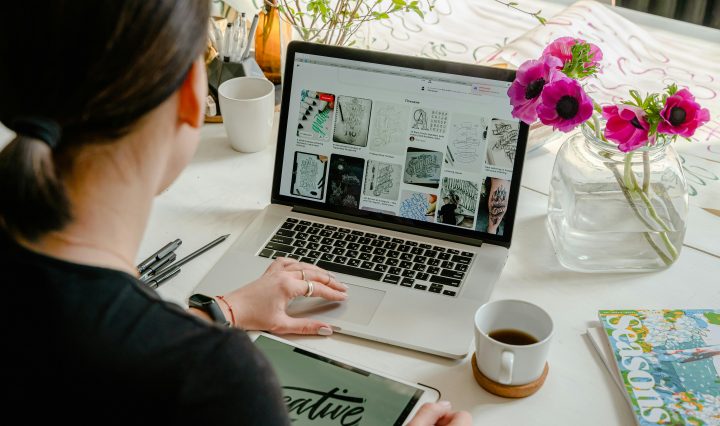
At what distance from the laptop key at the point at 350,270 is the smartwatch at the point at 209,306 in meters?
0.19

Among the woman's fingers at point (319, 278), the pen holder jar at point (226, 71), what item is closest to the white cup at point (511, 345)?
the woman's fingers at point (319, 278)

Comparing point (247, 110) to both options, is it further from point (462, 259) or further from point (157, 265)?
point (462, 259)

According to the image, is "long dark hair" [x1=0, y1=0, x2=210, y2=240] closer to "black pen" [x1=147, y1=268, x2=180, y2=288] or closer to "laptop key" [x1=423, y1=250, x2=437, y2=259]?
"black pen" [x1=147, y1=268, x2=180, y2=288]

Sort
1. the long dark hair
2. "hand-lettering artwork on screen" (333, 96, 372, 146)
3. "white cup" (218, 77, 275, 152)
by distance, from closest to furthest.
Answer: the long dark hair, "hand-lettering artwork on screen" (333, 96, 372, 146), "white cup" (218, 77, 275, 152)

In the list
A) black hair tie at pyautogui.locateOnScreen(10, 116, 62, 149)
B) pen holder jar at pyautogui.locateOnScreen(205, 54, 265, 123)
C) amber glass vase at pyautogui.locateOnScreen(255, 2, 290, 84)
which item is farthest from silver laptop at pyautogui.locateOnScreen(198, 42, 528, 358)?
black hair tie at pyautogui.locateOnScreen(10, 116, 62, 149)

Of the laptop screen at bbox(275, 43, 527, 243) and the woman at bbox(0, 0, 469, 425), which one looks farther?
the laptop screen at bbox(275, 43, 527, 243)

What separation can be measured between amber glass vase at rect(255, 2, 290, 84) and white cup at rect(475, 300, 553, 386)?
0.82m

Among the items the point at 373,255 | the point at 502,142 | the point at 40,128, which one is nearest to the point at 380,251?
the point at 373,255

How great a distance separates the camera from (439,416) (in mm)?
871

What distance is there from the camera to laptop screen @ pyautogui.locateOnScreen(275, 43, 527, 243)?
1150 millimetres

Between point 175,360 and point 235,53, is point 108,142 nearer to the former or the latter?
point 175,360

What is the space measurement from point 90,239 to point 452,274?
59 cm

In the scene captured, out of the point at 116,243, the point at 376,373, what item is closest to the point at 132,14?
the point at 116,243

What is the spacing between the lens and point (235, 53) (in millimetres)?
1521
